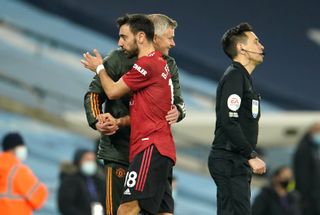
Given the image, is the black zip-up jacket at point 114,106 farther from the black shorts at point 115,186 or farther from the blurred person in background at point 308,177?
the blurred person in background at point 308,177

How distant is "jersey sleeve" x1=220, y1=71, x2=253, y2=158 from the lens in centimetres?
694

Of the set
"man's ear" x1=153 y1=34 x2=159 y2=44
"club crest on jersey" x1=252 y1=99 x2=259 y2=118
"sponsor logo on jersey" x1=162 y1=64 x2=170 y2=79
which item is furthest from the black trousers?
"man's ear" x1=153 y1=34 x2=159 y2=44

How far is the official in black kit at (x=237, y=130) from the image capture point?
697 centimetres

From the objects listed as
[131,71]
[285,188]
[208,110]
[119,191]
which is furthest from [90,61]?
[208,110]

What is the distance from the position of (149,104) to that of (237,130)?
0.67 metres

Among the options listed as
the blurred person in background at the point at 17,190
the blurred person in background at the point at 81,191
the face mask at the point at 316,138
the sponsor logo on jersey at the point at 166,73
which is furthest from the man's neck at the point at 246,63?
the blurred person in background at the point at 81,191

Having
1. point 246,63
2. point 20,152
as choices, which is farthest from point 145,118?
point 20,152

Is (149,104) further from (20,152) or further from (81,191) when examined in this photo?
(81,191)

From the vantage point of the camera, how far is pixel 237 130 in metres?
6.94

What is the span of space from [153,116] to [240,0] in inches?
472

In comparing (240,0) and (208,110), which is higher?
(240,0)

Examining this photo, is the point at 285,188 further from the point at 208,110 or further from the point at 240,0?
the point at 208,110

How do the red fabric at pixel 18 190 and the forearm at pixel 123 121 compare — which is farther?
the red fabric at pixel 18 190

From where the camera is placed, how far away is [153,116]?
21.8 ft
